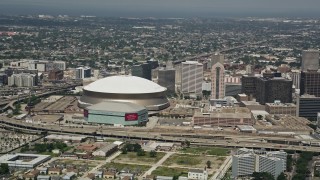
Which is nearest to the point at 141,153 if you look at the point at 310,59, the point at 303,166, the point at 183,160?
the point at 183,160

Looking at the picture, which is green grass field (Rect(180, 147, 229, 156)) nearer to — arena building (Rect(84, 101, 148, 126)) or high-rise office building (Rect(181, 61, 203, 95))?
arena building (Rect(84, 101, 148, 126))

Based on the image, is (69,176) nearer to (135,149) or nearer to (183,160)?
(183,160)

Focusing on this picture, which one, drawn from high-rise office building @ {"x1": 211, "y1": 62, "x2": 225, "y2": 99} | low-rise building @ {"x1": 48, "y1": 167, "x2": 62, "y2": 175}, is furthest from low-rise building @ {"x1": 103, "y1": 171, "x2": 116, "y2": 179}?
high-rise office building @ {"x1": 211, "y1": 62, "x2": 225, "y2": 99}

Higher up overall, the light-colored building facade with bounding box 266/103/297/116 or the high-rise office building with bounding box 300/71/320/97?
the high-rise office building with bounding box 300/71/320/97

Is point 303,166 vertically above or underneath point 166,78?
underneath

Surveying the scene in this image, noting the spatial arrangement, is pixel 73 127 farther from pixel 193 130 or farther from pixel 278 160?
pixel 278 160

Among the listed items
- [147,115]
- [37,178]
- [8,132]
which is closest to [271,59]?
[147,115]
